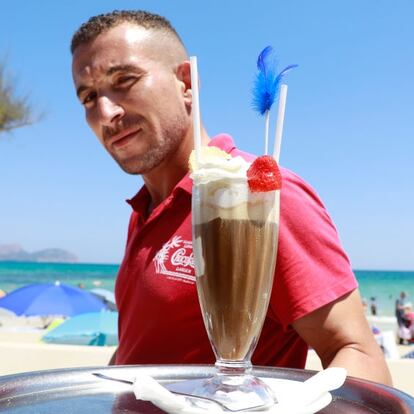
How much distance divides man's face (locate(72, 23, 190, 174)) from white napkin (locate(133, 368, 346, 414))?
101 centimetres

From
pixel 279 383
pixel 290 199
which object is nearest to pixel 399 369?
pixel 290 199

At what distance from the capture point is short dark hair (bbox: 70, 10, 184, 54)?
1784 millimetres

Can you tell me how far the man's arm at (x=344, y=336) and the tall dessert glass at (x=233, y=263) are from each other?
1.09ft

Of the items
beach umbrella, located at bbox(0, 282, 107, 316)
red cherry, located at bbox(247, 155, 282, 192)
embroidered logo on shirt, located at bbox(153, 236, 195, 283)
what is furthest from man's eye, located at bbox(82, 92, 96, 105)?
beach umbrella, located at bbox(0, 282, 107, 316)

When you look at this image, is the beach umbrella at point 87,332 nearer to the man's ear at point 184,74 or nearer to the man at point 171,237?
the man at point 171,237

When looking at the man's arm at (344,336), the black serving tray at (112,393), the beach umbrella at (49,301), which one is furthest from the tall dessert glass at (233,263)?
the beach umbrella at (49,301)

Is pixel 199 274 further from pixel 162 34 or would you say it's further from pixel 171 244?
pixel 162 34

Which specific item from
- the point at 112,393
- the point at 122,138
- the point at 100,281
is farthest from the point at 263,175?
the point at 100,281

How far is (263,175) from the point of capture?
911 millimetres

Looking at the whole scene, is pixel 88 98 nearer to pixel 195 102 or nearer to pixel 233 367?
pixel 195 102

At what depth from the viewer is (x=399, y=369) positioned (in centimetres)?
354

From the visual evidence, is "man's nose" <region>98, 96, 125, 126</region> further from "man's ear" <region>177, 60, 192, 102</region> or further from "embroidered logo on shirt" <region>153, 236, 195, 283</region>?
"embroidered logo on shirt" <region>153, 236, 195, 283</region>

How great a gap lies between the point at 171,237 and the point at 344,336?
546 millimetres

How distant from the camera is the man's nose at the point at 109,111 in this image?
1.72m
